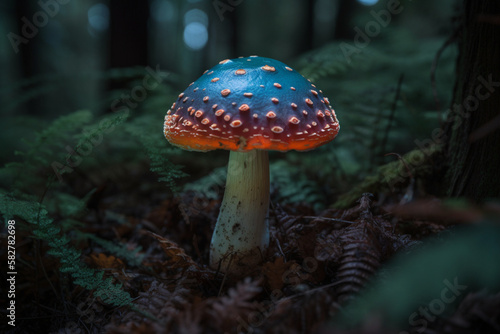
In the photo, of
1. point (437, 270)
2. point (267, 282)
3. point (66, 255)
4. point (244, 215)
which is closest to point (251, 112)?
point (244, 215)

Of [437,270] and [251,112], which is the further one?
[251,112]

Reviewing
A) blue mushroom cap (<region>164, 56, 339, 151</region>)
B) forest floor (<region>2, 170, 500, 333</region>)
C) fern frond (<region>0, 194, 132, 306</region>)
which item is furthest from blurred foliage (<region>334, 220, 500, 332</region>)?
fern frond (<region>0, 194, 132, 306</region>)

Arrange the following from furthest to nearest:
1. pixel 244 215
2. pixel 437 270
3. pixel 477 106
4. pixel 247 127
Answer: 1. pixel 244 215
2. pixel 477 106
3. pixel 247 127
4. pixel 437 270

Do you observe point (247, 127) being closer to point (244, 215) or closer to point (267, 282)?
point (244, 215)

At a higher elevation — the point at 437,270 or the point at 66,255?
the point at 437,270

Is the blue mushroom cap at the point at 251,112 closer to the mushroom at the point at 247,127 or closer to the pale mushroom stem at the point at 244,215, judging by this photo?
the mushroom at the point at 247,127

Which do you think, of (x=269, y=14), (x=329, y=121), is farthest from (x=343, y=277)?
(x=269, y=14)

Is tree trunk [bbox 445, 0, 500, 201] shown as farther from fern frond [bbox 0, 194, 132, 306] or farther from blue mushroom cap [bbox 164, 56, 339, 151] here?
fern frond [bbox 0, 194, 132, 306]
